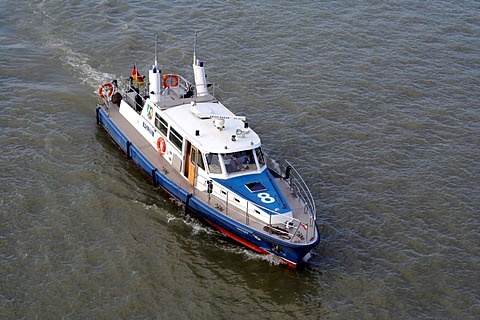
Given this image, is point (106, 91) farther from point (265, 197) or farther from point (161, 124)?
point (265, 197)

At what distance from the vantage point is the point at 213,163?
27.5 meters

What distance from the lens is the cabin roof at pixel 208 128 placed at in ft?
90.2

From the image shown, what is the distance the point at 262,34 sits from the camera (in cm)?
4488

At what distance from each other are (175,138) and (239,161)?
11.8 ft

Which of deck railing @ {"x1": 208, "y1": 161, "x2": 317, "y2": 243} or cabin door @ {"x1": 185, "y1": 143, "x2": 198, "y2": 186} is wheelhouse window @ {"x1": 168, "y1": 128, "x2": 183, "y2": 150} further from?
deck railing @ {"x1": 208, "y1": 161, "x2": 317, "y2": 243}

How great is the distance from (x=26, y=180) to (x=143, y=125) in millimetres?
6210

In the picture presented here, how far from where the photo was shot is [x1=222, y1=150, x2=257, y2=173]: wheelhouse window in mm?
27539

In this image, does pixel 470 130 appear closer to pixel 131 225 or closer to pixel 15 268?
pixel 131 225

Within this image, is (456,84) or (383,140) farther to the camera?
(456,84)

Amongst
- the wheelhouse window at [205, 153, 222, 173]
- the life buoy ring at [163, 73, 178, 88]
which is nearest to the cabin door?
the wheelhouse window at [205, 153, 222, 173]

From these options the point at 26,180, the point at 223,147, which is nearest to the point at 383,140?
the point at 223,147

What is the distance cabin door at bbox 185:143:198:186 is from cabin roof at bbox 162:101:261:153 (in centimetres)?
43

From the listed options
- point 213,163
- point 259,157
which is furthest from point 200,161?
point 259,157

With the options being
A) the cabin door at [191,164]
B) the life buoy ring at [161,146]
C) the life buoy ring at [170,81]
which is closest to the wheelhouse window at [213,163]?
the cabin door at [191,164]
